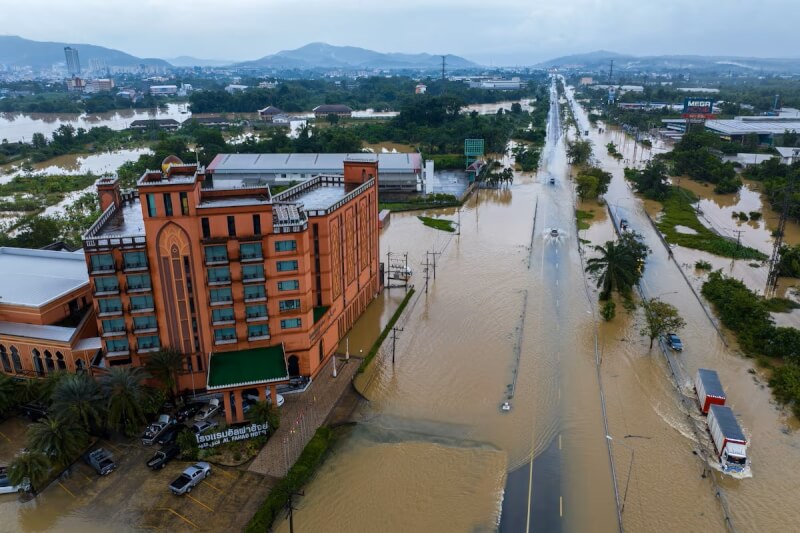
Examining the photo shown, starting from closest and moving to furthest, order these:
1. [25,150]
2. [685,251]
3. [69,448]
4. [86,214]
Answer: [69,448], [685,251], [86,214], [25,150]

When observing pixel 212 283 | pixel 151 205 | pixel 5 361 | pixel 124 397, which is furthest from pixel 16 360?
pixel 151 205

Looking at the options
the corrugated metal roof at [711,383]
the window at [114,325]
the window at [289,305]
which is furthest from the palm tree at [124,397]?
the corrugated metal roof at [711,383]

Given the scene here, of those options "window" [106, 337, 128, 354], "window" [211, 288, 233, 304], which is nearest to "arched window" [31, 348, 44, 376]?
"window" [106, 337, 128, 354]

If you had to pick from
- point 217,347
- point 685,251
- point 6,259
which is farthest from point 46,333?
point 685,251

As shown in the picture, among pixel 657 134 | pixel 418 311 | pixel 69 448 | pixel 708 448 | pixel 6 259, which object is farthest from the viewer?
pixel 657 134

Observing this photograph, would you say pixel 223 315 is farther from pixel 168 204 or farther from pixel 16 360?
pixel 16 360

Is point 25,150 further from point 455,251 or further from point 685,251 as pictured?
point 685,251
